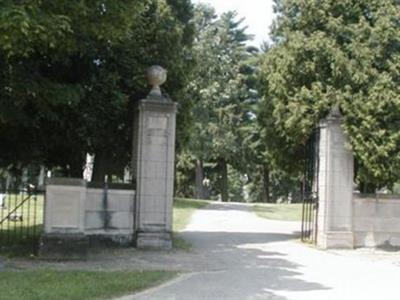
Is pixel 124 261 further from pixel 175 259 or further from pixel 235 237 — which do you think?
pixel 235 237

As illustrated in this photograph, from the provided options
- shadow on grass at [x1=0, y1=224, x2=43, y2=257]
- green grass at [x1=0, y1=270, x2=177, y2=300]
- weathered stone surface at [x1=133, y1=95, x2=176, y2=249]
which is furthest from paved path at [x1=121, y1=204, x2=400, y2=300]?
shadow on grass at [x1=0, y1=224, x2=43, y2=257]

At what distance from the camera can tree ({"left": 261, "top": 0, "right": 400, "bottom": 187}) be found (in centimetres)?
1628

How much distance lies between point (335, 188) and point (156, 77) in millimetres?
5102

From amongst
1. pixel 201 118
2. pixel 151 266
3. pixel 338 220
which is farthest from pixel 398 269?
pixel 201 118

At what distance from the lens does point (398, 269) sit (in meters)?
13.1

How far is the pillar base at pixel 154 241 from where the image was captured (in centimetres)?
1523

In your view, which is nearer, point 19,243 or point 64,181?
point 64,181

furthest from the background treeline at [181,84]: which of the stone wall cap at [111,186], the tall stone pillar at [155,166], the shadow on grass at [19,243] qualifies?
the shadow on grass at [19,243]

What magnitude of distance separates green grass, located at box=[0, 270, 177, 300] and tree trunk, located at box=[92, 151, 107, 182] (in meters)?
6.08

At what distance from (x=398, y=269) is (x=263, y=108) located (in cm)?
782

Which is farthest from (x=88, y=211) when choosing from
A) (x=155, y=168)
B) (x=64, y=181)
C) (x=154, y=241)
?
(x=155, y=168)

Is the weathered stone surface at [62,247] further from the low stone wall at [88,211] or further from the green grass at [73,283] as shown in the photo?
→ the green grass at [73,283]

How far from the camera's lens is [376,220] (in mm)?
16828

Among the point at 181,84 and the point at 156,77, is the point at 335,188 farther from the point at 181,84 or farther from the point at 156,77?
the point at 156,77
